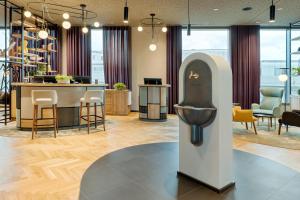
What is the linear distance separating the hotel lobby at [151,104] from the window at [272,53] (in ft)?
0.12

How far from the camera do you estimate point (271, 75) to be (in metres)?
8.73

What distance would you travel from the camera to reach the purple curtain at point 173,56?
859 cm

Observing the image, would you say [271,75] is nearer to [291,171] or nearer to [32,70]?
[291,171]

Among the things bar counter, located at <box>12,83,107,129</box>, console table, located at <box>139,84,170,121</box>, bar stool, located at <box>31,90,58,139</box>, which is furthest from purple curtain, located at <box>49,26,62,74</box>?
bar stool, located at <box>31,90,58,139</box>

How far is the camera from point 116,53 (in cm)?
869

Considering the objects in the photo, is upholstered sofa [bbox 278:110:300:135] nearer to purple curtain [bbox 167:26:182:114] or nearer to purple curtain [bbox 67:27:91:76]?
purple curtain [bbox 167:26:182:114]

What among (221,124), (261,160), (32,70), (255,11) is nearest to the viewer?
(221,124)

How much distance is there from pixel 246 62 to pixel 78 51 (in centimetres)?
622

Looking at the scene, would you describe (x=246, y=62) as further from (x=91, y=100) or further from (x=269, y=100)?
(x=91, y=100)

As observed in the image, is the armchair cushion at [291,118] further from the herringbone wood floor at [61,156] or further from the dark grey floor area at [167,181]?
the dark grey floor area at [167,181]

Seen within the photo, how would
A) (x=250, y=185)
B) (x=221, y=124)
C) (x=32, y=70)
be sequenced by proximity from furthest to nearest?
(x=32, y=70), (x=250, y=185), (x=221, y=124)

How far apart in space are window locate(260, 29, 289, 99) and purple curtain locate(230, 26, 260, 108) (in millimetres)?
396

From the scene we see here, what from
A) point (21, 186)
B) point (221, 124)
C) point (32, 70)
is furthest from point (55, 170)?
point (32, 70)

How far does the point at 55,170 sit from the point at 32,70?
19.5ft
